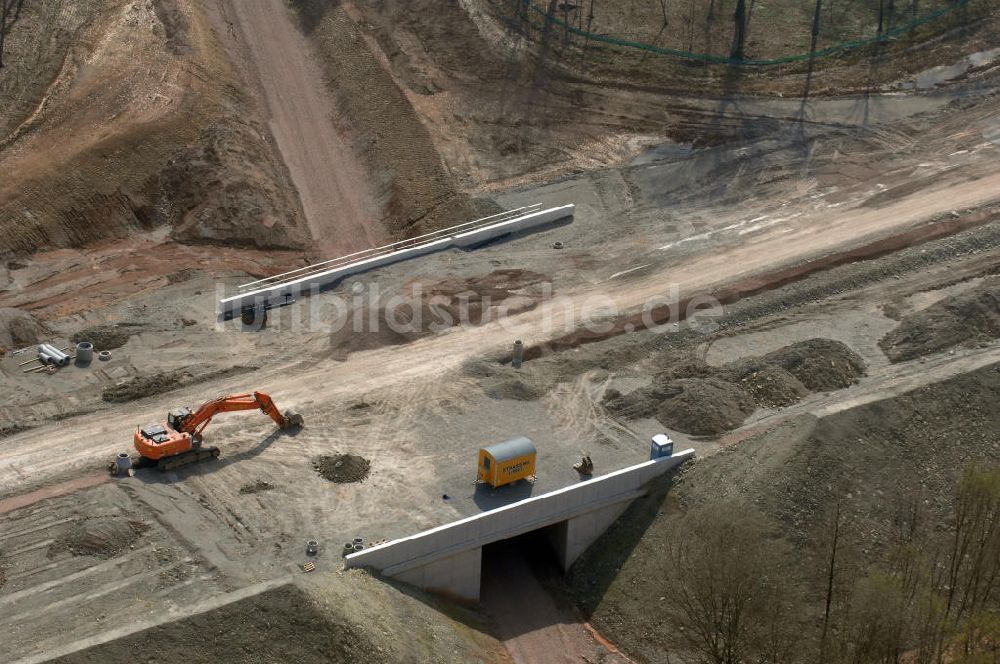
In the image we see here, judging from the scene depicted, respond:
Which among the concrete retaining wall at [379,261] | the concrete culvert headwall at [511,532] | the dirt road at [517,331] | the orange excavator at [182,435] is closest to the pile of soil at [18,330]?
the dirt road at [517,331]

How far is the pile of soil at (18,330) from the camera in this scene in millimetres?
40062

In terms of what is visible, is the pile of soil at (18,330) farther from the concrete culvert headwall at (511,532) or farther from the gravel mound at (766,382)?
the gravel mound at (766,382)

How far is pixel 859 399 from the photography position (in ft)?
126

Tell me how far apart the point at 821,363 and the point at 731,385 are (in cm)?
309

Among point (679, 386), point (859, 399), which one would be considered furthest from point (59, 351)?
point (859, 399)

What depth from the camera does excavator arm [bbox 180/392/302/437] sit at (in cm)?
3484

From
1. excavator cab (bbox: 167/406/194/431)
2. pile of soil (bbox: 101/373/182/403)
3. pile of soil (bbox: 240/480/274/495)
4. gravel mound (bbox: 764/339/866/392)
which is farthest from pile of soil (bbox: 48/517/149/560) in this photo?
gravel mound (bbox: 764/339/866/392)

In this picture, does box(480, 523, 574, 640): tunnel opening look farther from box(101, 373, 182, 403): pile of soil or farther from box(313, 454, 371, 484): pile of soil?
box(101, 373, 182, 403): pile of soil

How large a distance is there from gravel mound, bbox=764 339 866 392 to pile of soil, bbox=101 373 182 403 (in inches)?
731

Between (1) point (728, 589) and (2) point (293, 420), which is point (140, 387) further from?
(1) point (728, 589)

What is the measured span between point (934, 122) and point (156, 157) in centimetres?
3199

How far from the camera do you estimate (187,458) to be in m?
34.7

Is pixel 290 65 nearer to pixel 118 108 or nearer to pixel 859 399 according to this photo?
pixel 118 108

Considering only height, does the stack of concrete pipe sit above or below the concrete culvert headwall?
above
